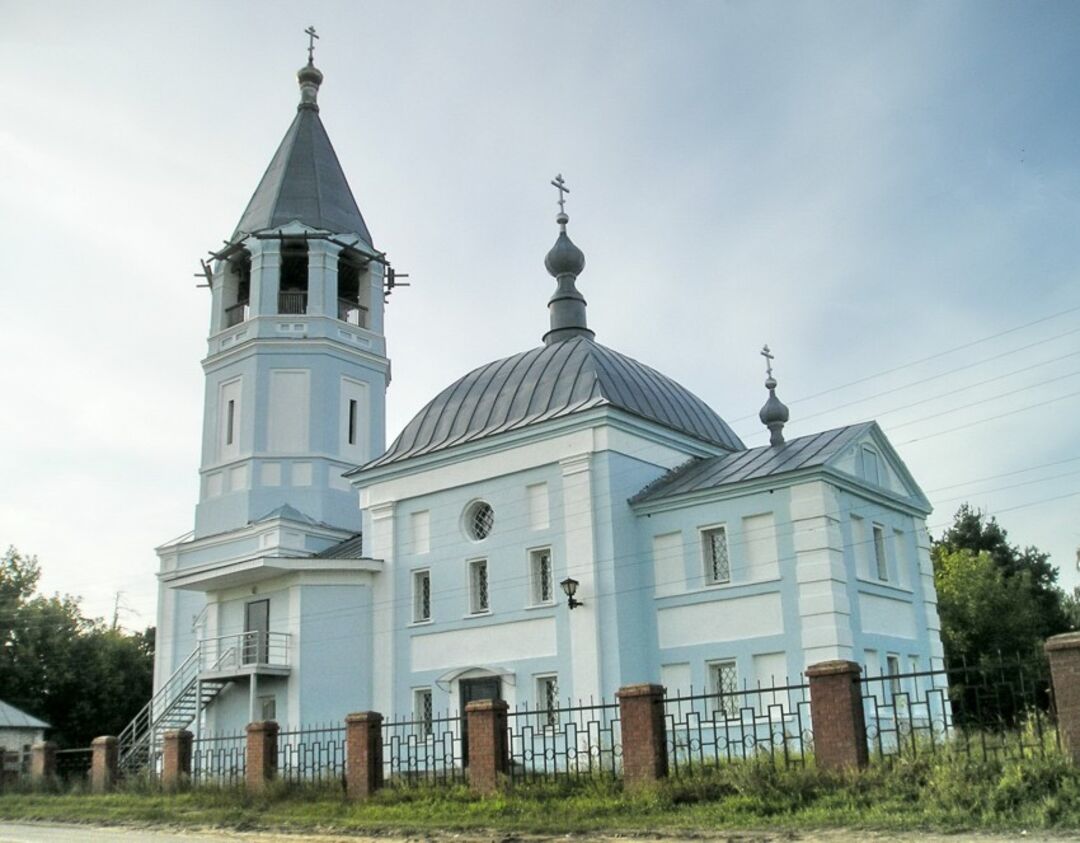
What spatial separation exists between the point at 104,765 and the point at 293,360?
38.4 feet

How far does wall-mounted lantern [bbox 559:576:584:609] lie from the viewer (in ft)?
68.8

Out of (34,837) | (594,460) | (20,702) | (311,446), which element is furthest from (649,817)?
(20,702)

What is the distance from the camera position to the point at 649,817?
12.2 meters

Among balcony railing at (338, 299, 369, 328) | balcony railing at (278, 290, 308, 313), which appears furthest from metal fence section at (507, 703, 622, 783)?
balcony railing at (338, 299, 369, 328)

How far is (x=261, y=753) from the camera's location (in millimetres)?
17766

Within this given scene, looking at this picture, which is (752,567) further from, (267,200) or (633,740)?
(267,200)

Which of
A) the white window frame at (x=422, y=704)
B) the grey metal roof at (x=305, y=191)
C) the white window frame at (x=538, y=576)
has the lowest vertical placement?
the white window frame at (x=422, y=704)

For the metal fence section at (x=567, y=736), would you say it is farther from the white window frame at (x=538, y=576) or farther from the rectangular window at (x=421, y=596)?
the rectangular window at (x=421, y=596)

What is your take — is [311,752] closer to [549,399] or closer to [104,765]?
[104,765]

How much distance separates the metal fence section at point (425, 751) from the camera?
52.7 ft

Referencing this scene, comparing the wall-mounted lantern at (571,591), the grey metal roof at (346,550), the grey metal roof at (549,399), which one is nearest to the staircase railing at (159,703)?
the grey metal roof at (346,550)

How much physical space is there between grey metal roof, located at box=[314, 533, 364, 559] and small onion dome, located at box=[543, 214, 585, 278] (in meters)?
7.88

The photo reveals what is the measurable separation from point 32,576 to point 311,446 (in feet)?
56.2

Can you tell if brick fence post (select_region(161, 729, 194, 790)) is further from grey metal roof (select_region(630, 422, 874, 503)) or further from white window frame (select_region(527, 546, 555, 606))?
grey metal roof (select_region(630, 422, 874, 503))
